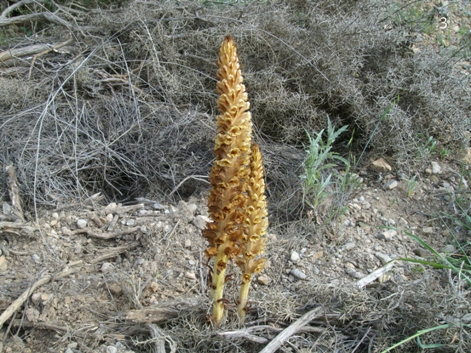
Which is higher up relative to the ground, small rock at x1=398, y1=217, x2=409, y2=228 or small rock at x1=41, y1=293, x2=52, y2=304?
small rock at x1=398, y1=217, x2=409, y2=228

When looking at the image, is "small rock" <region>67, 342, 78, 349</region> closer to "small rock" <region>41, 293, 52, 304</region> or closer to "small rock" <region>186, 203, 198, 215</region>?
"small rock" <region>41, 293, 52, 304</region>

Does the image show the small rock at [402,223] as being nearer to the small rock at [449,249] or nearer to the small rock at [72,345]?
the small rock at [449,249]

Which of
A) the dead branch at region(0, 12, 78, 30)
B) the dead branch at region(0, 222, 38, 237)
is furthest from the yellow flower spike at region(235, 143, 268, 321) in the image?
the dead branch at region(0, 12, 78, 30)

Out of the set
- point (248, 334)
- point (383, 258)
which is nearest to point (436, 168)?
point (383, 258)

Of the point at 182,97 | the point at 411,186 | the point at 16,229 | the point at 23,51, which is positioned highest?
the point at 23,51

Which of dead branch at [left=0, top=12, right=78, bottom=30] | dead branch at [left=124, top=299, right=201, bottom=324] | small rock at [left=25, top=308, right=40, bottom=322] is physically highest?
dead branch at [left=0, top=12, right=78, bottom=30]

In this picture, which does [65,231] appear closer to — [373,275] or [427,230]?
[373,275]
